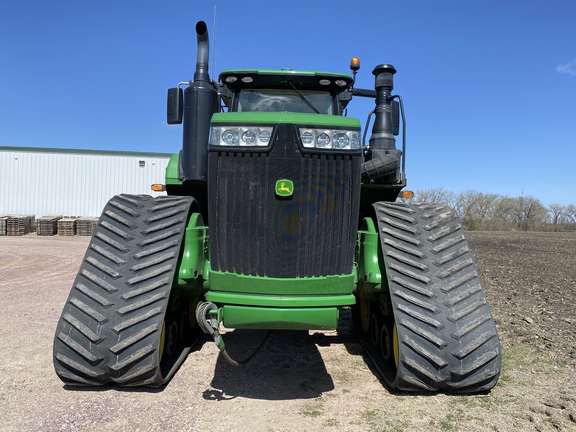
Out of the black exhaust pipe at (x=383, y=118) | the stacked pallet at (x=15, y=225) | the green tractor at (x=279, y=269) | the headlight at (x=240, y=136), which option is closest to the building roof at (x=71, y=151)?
the stacked pallet at (x=15, y=225)

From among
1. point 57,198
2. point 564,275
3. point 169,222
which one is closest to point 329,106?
point 169,222

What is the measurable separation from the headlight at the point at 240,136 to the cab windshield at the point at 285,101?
1.46m

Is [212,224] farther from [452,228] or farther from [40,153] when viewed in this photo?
[40,153]

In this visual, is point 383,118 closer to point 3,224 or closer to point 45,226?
point 45,226

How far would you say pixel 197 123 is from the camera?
178 inches

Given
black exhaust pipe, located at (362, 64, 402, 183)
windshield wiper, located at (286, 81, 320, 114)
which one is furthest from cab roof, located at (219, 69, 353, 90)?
black exhaust pipe, located at (362, 64, 402, 183)

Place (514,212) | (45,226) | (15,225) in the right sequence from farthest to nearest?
(514,212) → (15,225) → (45,226)

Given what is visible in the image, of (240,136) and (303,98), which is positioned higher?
(303,98)

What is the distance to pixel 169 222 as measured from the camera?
368cm

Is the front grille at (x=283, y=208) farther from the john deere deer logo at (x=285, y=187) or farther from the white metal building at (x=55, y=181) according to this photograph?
the white metal building at (x=55, y=181)

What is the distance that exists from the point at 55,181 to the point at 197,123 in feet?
71.4

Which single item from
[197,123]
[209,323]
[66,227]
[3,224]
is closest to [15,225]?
[3,224]

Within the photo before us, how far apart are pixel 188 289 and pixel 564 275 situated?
10.2 metres

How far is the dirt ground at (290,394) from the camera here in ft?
9.55
